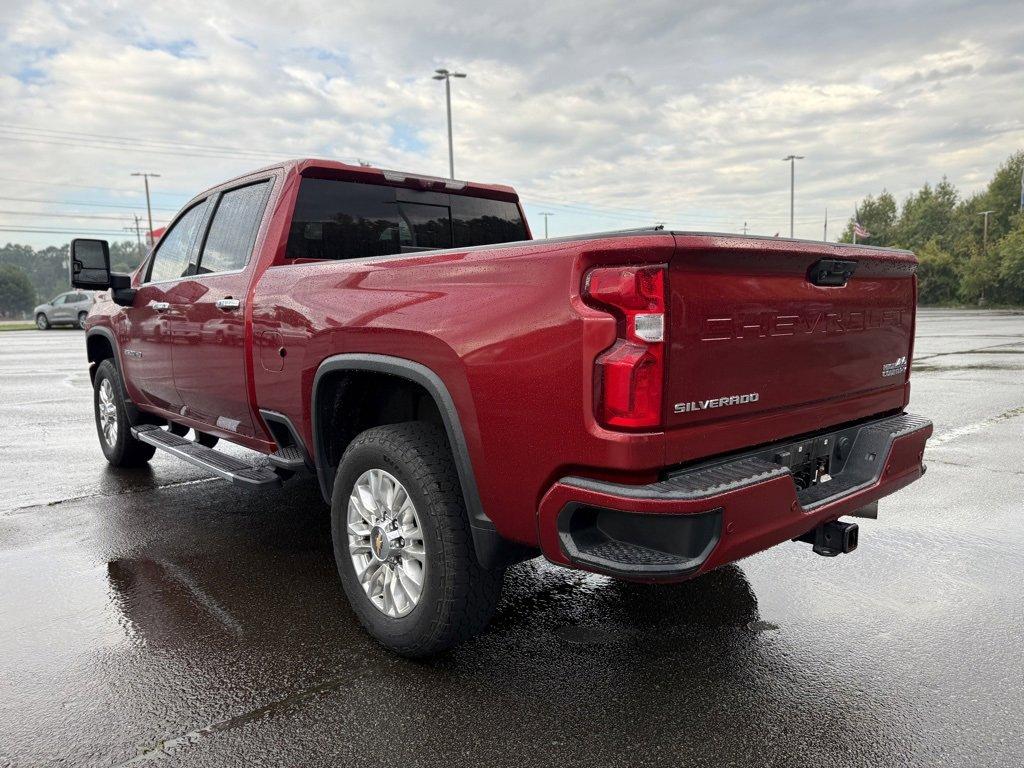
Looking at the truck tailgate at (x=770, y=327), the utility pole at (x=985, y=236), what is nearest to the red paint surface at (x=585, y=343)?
the truck tailgate at (x=770, y=327)

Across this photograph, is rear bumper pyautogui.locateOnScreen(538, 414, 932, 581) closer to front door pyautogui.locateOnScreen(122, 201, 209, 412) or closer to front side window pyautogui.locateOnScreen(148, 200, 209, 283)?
front door pyautogui.locateOnScreen(122, 201, 209, 412)

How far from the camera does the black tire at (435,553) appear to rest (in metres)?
2.75

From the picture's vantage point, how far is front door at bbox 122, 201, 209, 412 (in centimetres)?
482

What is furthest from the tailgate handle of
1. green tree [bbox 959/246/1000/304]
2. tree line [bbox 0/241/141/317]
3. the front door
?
tree line [bbox 0/241/141/317]

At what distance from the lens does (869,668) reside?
2861 mm

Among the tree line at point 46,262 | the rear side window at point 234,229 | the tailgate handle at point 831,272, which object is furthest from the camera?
the tree line at point 46,262

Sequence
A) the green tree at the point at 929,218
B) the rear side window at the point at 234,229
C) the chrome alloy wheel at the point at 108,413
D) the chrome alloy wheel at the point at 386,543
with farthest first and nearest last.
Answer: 1. the green tree at the point at 929,218
2. the chrome alloy wheel at the point at 108,413
3. the rear side window at the point at 234,229
4. the chrome alloy wheel at the point at 386,543

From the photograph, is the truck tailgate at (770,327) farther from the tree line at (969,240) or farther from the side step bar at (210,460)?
the tree line at (969,240)

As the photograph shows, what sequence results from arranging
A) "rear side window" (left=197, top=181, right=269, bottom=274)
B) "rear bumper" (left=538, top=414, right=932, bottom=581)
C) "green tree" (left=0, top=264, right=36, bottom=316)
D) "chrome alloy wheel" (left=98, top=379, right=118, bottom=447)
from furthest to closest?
"green tree" (left=0, top=264, right=36, bottom=316), "chrome alloy wheel" (left=98, top=379, right=118, bottom=447), "rear side window" (left=197, top=181, right=269, bottom=274), "rear bumper" (left=538, top=414, right=932, bottom=581)

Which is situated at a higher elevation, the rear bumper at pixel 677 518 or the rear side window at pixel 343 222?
the rear side window at pixel 343 222

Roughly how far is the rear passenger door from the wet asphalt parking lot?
30.4 inches

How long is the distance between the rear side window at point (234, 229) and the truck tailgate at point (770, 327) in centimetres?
261

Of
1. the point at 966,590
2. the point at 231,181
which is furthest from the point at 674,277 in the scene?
the point at 231,181

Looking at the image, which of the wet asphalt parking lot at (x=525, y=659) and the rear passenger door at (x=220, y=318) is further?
the rear passenger door at (x=220, y=318)
